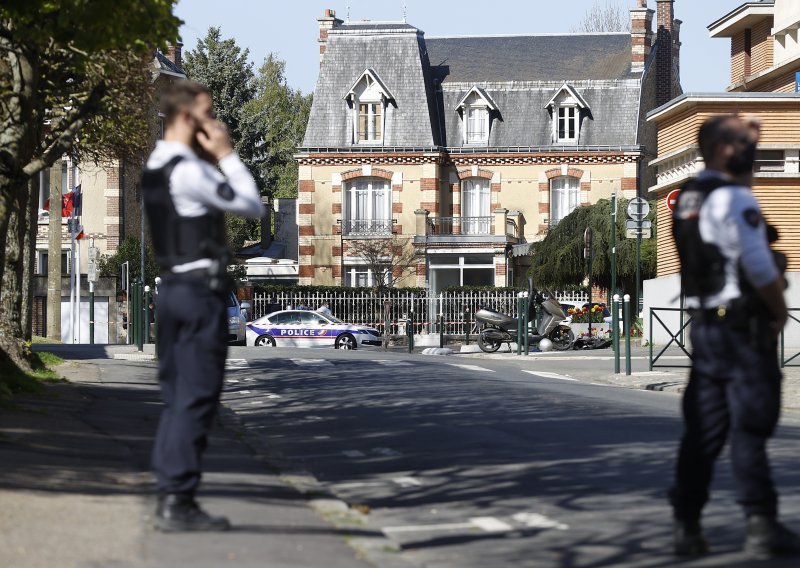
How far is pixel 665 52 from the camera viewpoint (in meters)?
62.3

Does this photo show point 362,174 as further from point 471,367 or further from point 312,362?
point 471,367

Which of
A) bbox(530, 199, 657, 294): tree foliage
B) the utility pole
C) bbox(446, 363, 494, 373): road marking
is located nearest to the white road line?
bbox(446, 363, 494, 373): road marking

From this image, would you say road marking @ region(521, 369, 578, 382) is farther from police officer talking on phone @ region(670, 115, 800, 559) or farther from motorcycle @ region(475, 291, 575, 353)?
police officer talking on phone @ region(670, 115, 800, 559)

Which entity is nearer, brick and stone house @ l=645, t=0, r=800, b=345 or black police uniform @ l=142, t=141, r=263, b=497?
black police uniform @ l=142, t=141, r=263, b=497

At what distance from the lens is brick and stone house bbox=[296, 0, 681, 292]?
5712 centimetres

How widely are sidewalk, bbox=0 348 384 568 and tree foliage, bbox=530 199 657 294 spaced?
40752 mm

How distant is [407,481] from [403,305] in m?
42.3

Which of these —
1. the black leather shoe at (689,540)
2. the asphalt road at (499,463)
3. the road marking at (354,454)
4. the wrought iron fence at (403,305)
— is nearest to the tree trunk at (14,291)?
the asphalt road at (499,463)

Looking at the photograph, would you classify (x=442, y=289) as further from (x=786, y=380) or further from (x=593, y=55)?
(x=786, y=380)

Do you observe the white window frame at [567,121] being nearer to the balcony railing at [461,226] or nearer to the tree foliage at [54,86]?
the balcony railing at [461,226]

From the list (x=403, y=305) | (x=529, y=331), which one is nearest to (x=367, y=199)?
(x=403, y=305)

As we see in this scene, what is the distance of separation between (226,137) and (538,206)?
51675 mm

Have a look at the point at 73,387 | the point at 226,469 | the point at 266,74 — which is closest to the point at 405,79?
the point at 266,74

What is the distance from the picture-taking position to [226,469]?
30.8ft
